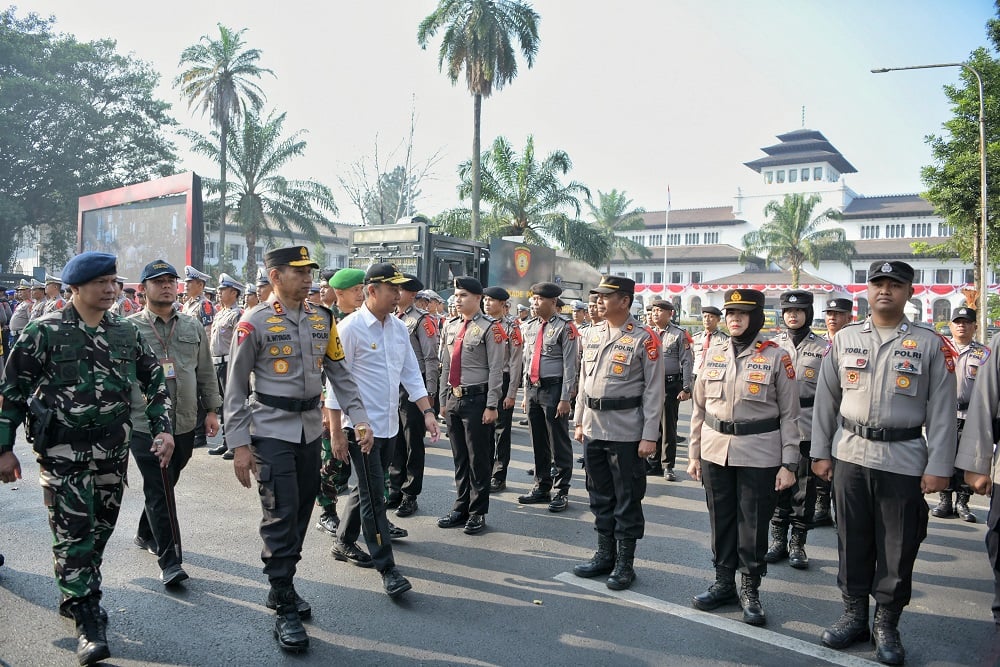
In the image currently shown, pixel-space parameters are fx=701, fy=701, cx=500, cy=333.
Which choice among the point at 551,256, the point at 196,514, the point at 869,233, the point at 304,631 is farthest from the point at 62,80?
the point at 869,233

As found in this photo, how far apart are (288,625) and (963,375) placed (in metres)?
6.53

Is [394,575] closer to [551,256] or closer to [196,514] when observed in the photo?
[196,514]

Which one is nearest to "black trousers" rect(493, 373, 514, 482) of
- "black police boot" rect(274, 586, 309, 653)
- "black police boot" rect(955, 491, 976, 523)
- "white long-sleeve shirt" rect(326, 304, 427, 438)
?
"white long-sleeve shirt" rect(326, 304, 427, 438)

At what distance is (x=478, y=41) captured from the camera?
25906mm

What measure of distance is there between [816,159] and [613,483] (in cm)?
8283

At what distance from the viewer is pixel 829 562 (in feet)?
17.3

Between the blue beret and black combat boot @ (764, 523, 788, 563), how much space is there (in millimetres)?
4792

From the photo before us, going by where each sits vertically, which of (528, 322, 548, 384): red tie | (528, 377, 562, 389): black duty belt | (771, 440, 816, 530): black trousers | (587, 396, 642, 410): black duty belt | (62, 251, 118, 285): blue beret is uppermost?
(62, 251, 118, 285): blue beret

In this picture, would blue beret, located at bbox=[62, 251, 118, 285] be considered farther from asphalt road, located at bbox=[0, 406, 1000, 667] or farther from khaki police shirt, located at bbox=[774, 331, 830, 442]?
khaki police shirt, located at bbox=[774, 331, 830, 442]

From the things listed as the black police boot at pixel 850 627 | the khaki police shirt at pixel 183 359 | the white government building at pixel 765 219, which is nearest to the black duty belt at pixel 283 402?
the khaki police shirt at pixel 183 359

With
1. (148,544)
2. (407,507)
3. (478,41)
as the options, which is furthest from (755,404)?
(478,41)

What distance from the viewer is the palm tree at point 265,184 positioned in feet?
103

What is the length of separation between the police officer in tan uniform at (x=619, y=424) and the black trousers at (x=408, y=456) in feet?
5.99

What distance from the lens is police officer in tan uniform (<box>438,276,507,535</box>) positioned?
5.86 meters
